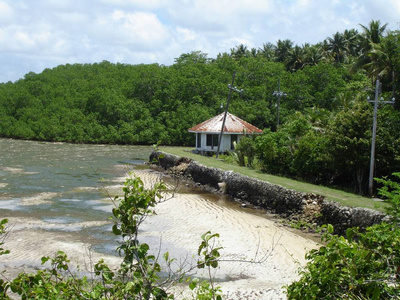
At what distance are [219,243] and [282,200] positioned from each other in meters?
7.33

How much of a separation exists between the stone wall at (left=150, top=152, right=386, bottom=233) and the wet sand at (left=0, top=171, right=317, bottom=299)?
109 cm

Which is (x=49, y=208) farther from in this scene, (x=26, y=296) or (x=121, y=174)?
(x=26, y=296)

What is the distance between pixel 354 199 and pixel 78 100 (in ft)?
210

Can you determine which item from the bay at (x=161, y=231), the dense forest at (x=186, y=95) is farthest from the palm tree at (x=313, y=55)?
the bay at (x=161, y=231)

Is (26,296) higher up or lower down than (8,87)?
lower down

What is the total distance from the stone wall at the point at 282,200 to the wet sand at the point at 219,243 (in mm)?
1085

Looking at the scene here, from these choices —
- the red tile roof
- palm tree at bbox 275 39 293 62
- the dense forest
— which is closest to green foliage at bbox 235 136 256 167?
the dense forest

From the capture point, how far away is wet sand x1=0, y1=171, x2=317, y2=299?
11.6 metres

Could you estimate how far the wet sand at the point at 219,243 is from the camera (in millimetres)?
11617

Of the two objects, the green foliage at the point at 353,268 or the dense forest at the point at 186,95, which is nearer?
the green foliage at the point at 353,268

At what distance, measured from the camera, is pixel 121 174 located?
31.5 metres

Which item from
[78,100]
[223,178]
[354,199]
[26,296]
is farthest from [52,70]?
[26,296]

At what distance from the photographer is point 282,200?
20203 millimetres

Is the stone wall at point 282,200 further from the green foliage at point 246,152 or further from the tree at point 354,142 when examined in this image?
the tree at point 354,142
